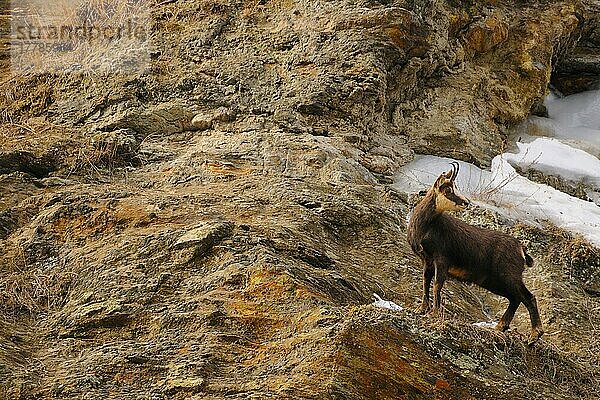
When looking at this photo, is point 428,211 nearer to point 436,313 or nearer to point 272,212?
point 436,313

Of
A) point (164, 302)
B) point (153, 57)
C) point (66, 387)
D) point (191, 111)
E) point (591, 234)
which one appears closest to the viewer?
point (66, 387)

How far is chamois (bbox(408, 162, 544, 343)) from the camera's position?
5.75 meters

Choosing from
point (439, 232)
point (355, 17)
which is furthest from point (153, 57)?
point (439, 232)

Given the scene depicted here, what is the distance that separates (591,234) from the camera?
27.1ft

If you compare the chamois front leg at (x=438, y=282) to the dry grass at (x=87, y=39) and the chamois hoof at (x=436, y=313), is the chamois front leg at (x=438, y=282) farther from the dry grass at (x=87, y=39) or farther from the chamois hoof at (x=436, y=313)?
the dry grass at (x=87, y=39)

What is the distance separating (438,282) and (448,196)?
67 cm

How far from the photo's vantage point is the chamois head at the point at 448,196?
5707 millimetres

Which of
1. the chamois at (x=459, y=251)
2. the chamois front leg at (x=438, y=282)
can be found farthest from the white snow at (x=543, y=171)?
the chamois front leg at (x=438, y=282)

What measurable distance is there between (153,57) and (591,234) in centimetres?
580

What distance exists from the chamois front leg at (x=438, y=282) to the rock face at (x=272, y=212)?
180 mm

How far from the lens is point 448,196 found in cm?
571

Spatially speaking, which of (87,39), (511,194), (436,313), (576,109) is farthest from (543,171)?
(87,39)

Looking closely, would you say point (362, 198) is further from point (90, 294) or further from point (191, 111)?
point (90, 294)

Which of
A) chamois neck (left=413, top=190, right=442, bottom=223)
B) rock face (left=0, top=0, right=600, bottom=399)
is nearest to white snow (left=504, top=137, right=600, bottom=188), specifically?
rock face (left=0, top=0, right=600, bottom=399)
